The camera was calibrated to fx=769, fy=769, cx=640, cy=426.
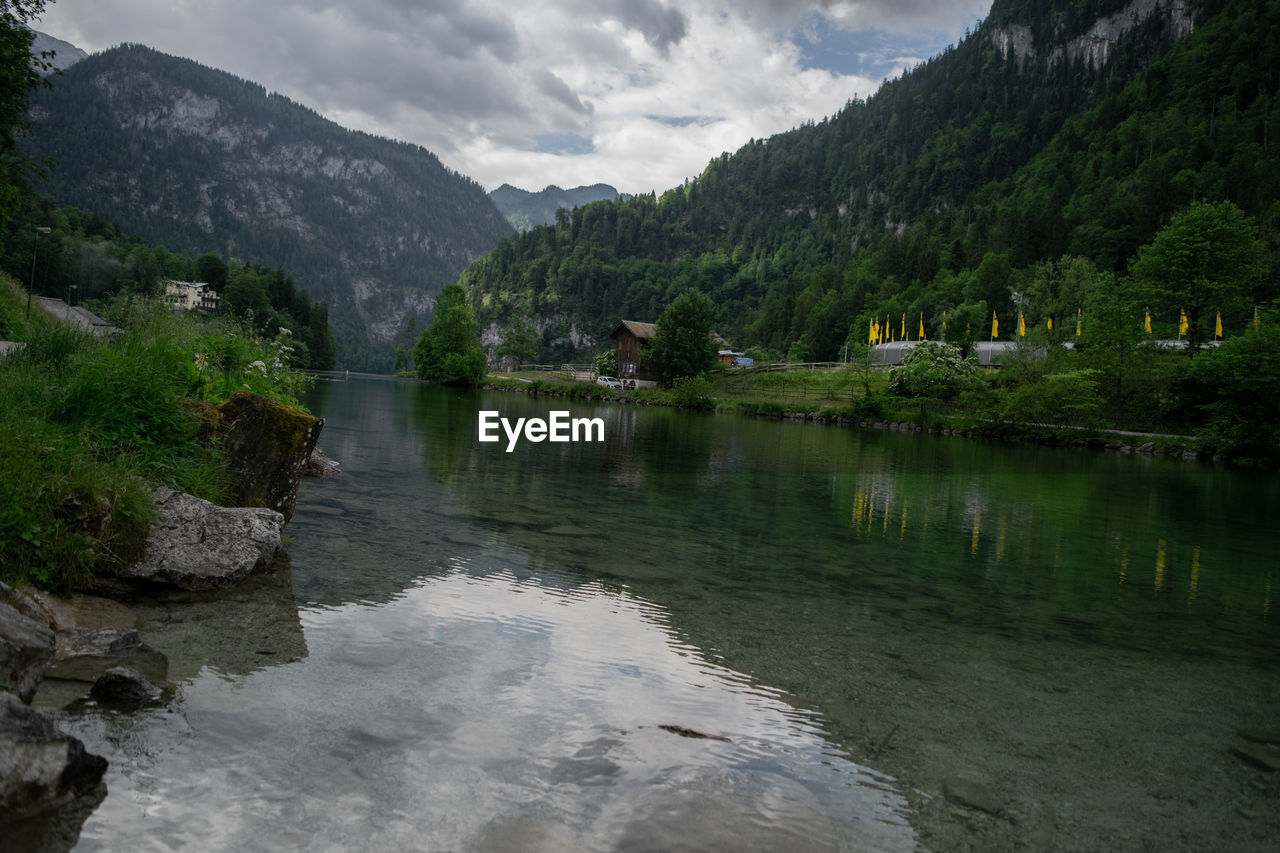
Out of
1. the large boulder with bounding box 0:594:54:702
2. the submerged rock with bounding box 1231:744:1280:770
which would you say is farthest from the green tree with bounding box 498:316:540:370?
the submerged rock with bounding box 1231:744:1280:770

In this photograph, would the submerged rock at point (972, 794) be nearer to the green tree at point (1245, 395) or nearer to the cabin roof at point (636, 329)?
the green tree at point (1245, 395)

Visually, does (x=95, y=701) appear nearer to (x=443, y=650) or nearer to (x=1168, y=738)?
(x=443, y=650)

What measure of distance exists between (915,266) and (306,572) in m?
154

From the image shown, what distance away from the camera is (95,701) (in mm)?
5102

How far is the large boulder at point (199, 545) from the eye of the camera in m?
7.68

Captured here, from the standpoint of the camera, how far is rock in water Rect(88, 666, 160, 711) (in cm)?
513

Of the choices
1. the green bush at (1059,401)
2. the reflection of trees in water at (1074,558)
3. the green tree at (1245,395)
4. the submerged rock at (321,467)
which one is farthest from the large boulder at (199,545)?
the green bush at (1059,401)

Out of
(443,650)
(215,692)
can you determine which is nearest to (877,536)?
(443,650)

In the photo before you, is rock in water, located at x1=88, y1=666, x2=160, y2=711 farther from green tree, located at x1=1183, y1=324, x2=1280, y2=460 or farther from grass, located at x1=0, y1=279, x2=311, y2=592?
green tree, located at x1=1183, y1=324, x2=1280, y2=460

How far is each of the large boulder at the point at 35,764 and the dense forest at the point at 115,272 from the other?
76697 millimetres

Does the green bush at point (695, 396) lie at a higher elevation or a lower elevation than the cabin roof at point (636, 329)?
lower

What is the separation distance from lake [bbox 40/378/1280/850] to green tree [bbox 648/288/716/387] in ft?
269

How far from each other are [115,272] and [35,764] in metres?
131

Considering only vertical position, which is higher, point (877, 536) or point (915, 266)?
point (915, 266)
